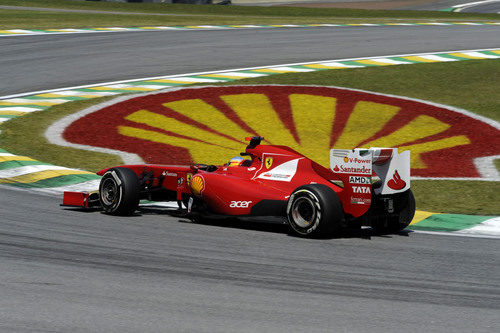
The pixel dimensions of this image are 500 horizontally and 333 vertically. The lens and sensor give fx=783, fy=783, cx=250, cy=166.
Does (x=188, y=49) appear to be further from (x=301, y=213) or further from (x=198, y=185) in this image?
(x=301, y=213)

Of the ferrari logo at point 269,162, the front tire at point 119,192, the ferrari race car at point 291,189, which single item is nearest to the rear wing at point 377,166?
the ferrari race car at point 291,189

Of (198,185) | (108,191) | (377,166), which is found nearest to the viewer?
(377,166)

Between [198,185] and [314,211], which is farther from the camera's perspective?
[198,185]

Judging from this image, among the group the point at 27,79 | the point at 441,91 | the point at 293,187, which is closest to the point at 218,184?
the point at 293,187

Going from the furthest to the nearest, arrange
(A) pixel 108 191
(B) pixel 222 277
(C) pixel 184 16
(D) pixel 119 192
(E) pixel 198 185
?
(C) pixel 184 16 → (A) pixel 108 191 → (D) pixel 119 192 → (E) pixel 198 185 → (B) pixel 222 277

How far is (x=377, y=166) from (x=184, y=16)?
1028 inches

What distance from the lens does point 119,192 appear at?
8.87m

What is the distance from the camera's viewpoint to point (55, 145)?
42.1 feet

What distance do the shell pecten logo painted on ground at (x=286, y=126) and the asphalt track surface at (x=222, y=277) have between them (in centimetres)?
369

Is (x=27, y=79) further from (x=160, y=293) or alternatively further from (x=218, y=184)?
(x=160, y=293)

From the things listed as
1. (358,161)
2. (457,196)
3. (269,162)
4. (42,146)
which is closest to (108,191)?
(269,162)

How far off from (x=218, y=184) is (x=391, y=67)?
12.6 metres

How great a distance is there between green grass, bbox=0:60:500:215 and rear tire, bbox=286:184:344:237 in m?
2.42

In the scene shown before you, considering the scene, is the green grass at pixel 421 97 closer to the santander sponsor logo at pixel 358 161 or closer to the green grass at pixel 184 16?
the santander sponsor logo at pixel 358 161
